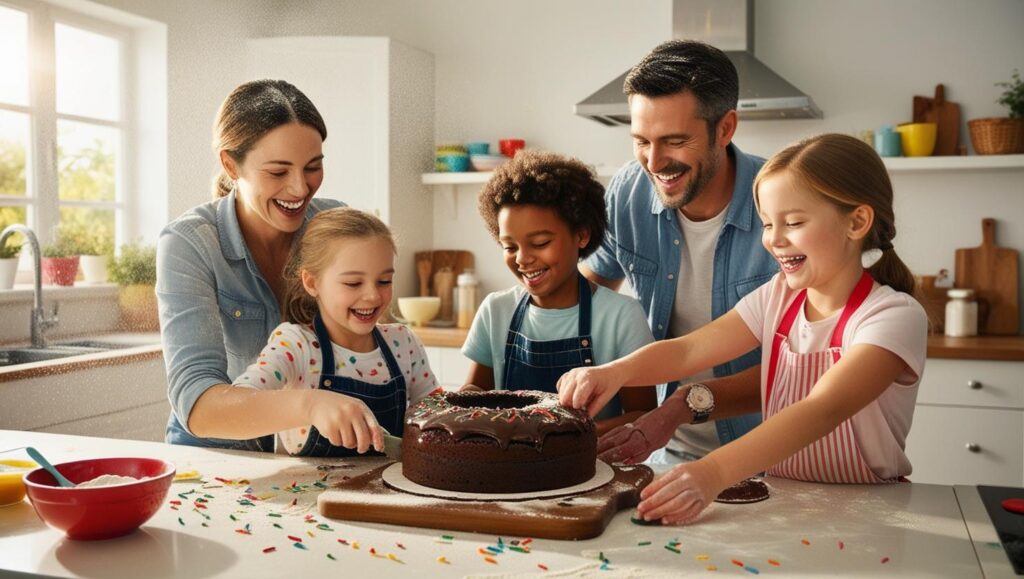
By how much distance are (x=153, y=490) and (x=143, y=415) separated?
2345mm

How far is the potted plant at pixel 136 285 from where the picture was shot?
4117 mm

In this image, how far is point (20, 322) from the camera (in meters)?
3.67

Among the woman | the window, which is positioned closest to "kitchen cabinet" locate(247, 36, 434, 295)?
the window

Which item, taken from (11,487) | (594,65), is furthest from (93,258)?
(11,487)

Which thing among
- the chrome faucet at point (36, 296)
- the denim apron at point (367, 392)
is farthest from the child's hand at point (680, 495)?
the chrome faucet at point (36, 296)

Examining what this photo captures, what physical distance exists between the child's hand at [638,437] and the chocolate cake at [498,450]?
0.22m

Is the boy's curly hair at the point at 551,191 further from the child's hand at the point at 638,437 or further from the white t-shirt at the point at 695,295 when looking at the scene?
the child's hand at the point at 638,437

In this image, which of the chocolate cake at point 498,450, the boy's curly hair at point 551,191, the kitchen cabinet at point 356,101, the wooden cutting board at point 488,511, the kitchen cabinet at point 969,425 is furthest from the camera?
the kitchen cabinet at point 356,101

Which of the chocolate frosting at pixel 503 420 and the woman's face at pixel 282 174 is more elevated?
the woman's face at pixel 282 174

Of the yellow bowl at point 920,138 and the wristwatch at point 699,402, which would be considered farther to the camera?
the yellow bowl at point 920,138

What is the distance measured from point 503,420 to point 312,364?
521mm

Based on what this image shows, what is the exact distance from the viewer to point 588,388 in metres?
1.64


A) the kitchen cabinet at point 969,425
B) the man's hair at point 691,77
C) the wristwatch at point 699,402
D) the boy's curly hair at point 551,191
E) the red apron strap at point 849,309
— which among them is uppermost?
the man's hair at point 691,77

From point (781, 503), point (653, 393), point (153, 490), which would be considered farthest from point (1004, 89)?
point (153, 490)
